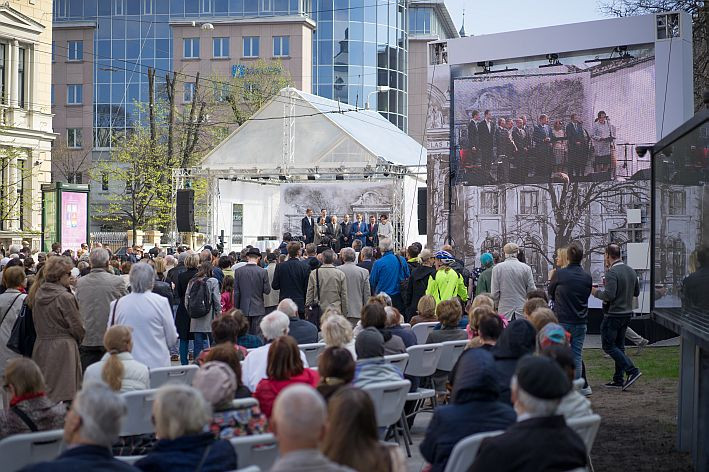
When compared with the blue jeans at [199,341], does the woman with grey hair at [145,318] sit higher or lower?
higher

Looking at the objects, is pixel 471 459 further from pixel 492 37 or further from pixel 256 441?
pixel 492 37

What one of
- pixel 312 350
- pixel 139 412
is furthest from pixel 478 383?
pixel 312 350

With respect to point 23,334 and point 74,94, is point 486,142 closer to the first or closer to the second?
point 23,334

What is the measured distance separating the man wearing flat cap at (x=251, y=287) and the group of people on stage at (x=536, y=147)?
4.90 m

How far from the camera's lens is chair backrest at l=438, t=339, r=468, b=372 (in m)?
9.85

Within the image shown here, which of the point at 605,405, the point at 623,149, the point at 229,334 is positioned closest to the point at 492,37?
the point at 623,149

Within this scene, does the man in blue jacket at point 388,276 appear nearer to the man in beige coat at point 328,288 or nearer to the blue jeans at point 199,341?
the man in beige coat at point 328,288

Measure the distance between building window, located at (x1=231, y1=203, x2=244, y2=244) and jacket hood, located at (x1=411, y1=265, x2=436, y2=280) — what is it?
61.1 ft

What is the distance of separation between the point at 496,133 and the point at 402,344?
359 inches

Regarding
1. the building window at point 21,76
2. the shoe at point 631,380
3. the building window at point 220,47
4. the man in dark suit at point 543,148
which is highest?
the building window at point 220,47

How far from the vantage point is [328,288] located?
14305mm

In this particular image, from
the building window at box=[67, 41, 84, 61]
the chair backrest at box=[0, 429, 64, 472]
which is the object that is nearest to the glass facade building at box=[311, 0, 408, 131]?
the building window at box=[67, 41, 84, 61]

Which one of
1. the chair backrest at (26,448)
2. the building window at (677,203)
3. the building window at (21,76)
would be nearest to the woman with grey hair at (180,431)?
the chair backrest at (26,448)

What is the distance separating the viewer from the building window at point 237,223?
32.8 m
